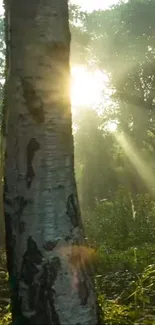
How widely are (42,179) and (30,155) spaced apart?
19 cm

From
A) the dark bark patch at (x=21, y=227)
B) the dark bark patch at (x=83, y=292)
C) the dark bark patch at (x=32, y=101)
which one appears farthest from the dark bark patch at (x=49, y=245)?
the dark bark patch at (x=32, y=101)

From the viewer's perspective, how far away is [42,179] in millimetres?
3510

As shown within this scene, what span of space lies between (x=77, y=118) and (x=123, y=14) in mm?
12006

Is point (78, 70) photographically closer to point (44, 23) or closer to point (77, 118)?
point (77, 118)

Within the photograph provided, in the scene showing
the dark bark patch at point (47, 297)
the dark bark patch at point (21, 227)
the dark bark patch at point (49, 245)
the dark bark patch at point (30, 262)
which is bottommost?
the dark bark patch at point (47, 297)

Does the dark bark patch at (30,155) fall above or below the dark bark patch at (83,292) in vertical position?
above

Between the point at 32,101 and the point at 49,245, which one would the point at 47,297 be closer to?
the point at 49,245

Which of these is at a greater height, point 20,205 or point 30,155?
point 30,155

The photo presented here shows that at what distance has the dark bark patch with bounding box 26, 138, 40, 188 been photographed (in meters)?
3.53

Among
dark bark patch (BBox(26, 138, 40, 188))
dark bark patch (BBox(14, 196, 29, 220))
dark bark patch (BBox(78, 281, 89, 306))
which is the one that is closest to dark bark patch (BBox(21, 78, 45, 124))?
dark bark patch (BBox(26, 138, 40, 188))

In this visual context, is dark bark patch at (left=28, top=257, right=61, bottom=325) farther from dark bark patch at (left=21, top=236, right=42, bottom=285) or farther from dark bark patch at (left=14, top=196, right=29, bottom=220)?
dark bark patch at (left=14, top=196, right=29, bottom=220)

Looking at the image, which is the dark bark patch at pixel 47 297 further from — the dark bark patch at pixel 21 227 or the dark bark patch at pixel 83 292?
the dark bark patch at pixel 21 227

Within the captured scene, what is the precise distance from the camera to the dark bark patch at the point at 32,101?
140 inches

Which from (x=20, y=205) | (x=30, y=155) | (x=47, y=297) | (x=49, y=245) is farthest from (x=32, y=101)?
(x=47, y=297)
